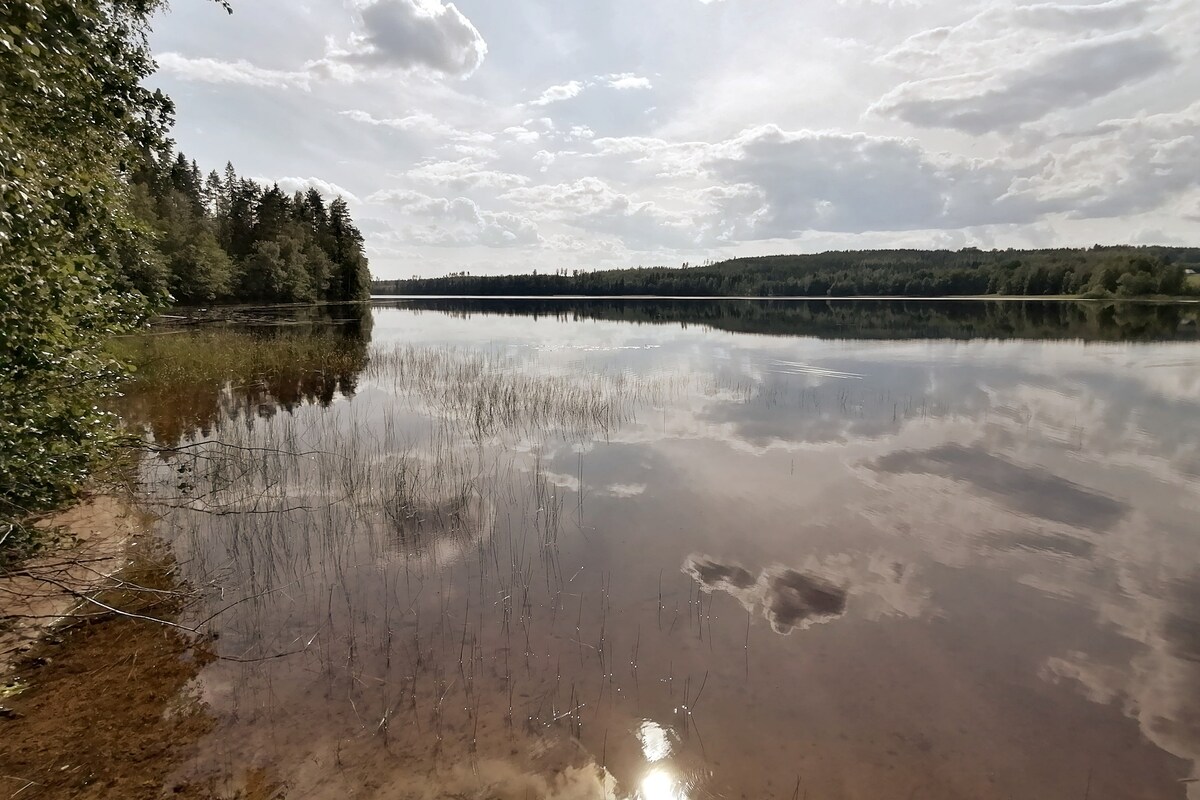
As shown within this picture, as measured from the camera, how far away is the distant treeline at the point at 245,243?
56125 mm

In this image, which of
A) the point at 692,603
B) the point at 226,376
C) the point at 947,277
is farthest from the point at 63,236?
the point at 947,277

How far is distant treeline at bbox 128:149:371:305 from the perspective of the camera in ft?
184

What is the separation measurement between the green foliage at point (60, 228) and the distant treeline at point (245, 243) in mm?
45933

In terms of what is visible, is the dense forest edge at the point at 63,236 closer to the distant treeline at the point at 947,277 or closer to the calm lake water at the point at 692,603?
the calm lake water at the point at 692,603

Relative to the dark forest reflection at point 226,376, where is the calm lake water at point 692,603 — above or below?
below

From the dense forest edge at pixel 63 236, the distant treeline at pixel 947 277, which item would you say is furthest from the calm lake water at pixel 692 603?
the distant treeline at pixel 947 277

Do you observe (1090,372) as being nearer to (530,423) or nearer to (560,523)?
(530,423)

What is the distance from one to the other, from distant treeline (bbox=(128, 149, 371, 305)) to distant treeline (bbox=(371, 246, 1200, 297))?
358 feet

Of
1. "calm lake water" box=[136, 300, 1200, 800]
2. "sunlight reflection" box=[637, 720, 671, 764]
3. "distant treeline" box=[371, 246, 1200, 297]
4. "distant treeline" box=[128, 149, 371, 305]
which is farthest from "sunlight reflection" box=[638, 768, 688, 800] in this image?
"distant treeline" box=[371, 246, 1200, 297]

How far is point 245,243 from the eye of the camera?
75.4 m

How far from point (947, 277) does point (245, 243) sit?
488 ft

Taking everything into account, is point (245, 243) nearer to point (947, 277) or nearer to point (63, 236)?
point (63, 236)

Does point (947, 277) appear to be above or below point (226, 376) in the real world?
above

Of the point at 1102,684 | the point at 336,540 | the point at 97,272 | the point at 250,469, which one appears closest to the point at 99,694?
the point at 336,540
